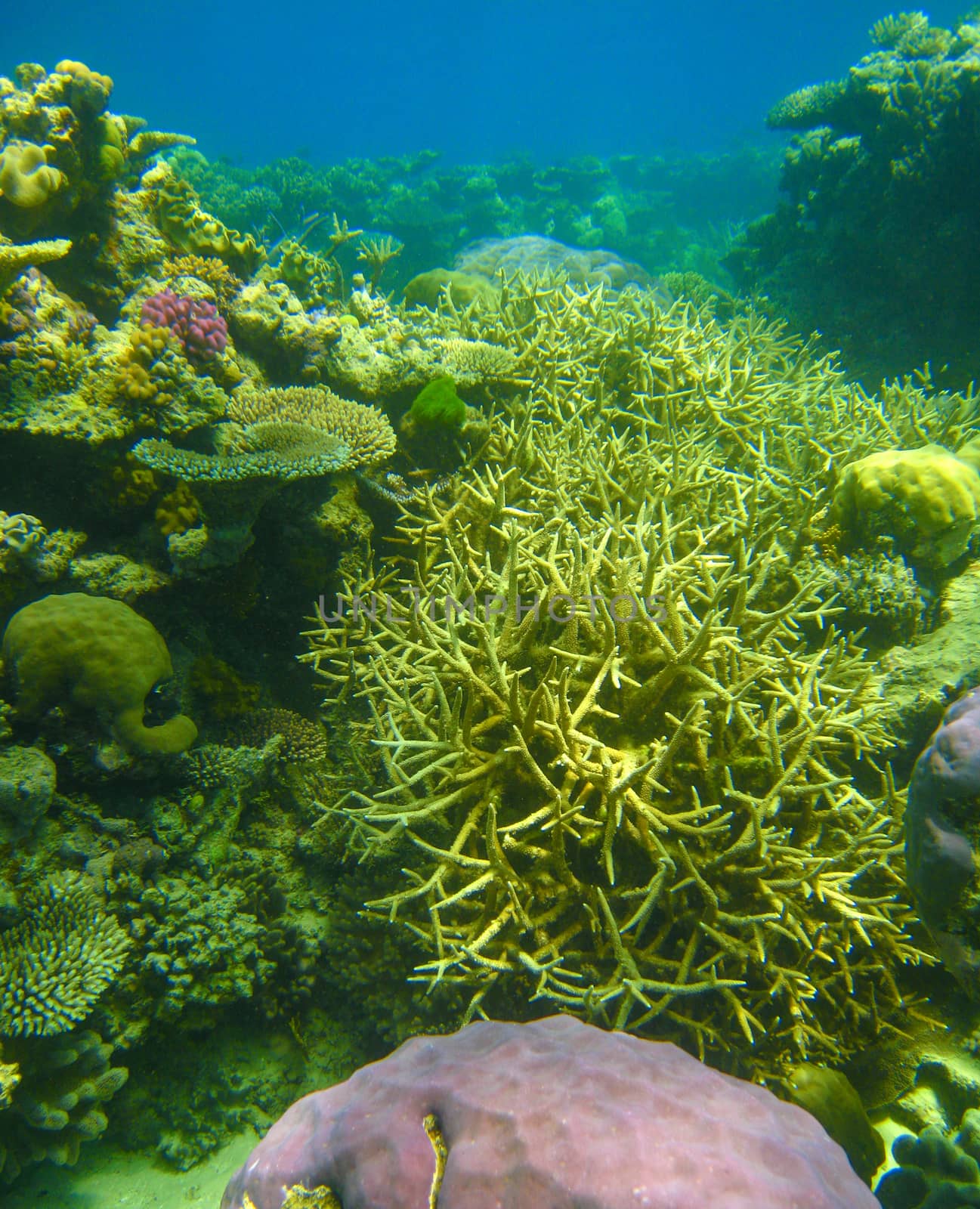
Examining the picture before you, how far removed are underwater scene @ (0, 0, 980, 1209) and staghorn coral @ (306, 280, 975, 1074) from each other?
2cm

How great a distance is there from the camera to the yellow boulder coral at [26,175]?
11.9 feet

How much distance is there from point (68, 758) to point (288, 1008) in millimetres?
1563

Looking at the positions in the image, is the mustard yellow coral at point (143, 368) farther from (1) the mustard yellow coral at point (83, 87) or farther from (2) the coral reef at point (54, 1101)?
(2) the coral reef at point (54, 1101)

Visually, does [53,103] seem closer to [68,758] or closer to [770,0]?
[68,758]

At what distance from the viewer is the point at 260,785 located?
3.21 meters

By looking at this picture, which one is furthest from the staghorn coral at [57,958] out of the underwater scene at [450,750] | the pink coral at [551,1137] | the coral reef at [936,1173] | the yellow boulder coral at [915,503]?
the yellow boulder coral at [915,503]

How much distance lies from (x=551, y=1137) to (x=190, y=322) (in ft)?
14.1

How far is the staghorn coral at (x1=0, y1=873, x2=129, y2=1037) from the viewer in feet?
7.33

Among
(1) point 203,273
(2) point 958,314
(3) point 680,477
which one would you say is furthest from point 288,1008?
(2) point 958,314

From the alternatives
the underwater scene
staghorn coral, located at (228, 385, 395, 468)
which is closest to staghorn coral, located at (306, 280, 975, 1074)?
the underwater scene

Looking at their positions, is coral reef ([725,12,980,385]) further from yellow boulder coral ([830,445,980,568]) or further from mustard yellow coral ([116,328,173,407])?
mustard yellow coral ([116,328,173,407])

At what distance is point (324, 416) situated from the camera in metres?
3.64

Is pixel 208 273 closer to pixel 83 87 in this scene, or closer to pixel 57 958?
pixel 83 87

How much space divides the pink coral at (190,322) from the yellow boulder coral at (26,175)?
2.99ft
